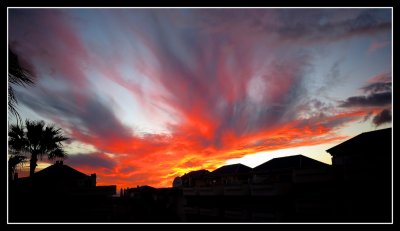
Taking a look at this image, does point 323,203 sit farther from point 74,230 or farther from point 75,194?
point 75,194

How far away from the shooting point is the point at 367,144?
995 inches

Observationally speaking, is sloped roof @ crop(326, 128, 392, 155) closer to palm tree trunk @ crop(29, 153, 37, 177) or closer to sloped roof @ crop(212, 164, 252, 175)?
sloped roof @ crop(212, 164, 252, 175)

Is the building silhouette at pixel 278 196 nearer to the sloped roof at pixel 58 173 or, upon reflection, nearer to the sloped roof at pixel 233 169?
the sloped roof at pixel 58 173

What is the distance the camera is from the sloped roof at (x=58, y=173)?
3045cm

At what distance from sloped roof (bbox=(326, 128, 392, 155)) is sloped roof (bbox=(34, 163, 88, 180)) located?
109ft

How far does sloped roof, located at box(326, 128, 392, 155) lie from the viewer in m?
23.6

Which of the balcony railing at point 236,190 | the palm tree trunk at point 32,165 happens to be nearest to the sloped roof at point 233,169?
the balcony railing at point 236,190

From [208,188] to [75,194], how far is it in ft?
47.3

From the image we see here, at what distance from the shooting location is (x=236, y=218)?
22.5 meters

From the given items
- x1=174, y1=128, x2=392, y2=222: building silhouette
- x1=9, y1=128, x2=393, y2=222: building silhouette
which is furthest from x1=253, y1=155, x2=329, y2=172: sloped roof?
x1=174, y1=128, x2=392, y2=222: building silhouette

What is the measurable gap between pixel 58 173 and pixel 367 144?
36811 millimetres
